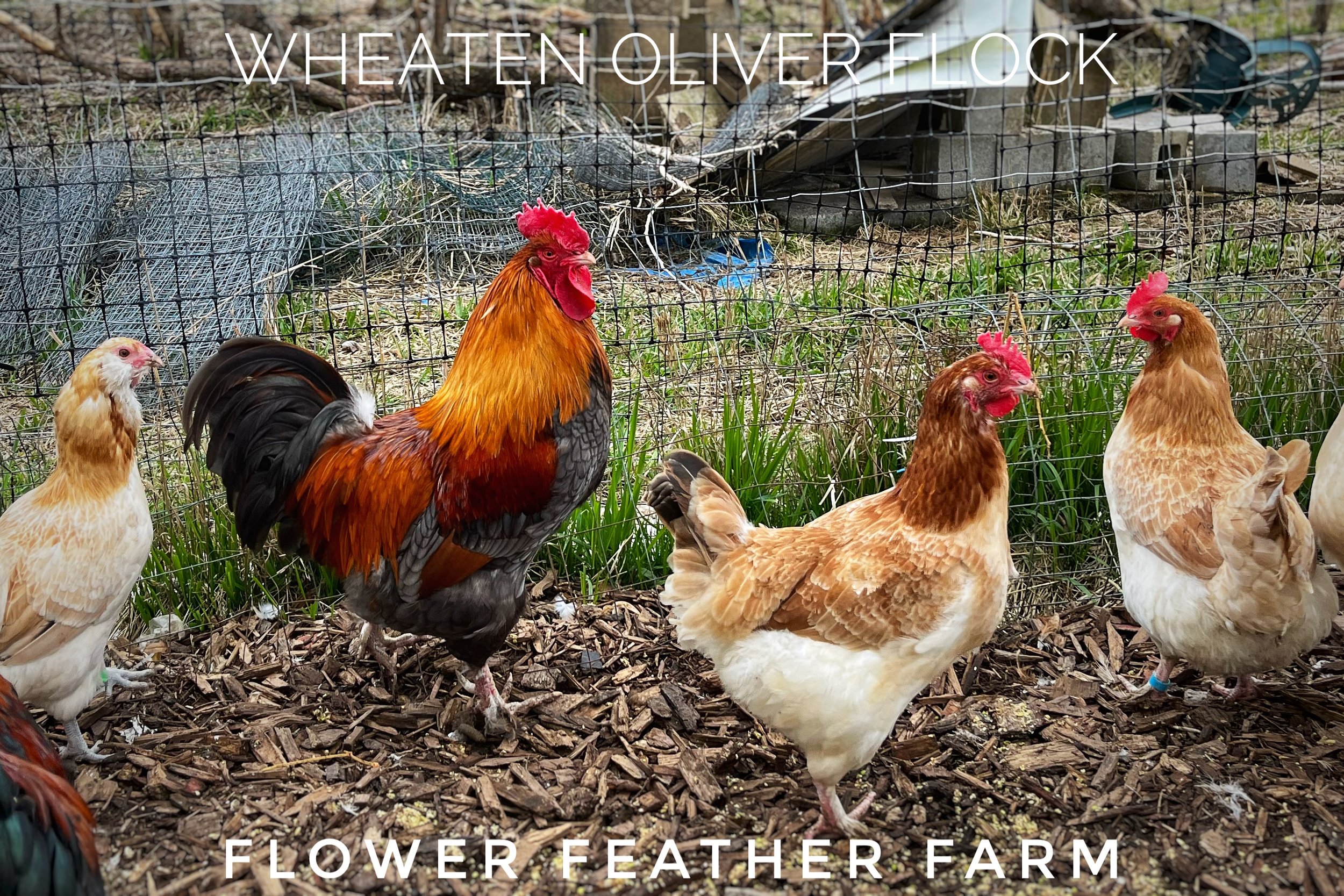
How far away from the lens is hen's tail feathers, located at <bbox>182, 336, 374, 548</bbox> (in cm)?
389

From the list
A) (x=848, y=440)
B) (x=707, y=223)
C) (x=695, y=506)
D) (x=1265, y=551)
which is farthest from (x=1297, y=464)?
(x=707, y=223)

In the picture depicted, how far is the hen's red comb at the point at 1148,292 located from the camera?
4.11 m

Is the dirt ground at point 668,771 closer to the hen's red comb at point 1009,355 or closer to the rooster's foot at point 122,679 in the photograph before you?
the rooster's foot at point 122,679

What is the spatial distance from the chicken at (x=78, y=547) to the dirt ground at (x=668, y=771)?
41 centimetres

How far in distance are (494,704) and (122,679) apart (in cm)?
148

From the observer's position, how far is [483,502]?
3834 millimetres

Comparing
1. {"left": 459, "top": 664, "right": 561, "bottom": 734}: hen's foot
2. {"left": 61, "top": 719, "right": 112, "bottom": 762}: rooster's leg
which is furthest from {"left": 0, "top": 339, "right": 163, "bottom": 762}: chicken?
{"left": 459, "top": 664, "right": 561, "bottom": 734}: hen's foot

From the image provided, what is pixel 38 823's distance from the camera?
2506 millimetres

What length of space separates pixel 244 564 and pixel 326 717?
37.6 inches

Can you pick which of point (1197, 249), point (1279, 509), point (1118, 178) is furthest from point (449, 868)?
point (1118, 178)

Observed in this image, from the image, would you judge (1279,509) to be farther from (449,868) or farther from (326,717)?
(326,717)

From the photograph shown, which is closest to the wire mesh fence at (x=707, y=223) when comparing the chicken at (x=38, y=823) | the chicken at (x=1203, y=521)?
the chicken at (x=1203, y=521)

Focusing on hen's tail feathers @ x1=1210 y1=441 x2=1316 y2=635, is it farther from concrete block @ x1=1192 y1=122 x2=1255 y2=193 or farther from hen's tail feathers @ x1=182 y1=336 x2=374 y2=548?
concrete block @ x1=1192 y1=122 x2=1255 y2=193

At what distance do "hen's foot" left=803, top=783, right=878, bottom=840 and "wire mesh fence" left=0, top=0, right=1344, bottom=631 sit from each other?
5.42 ft
